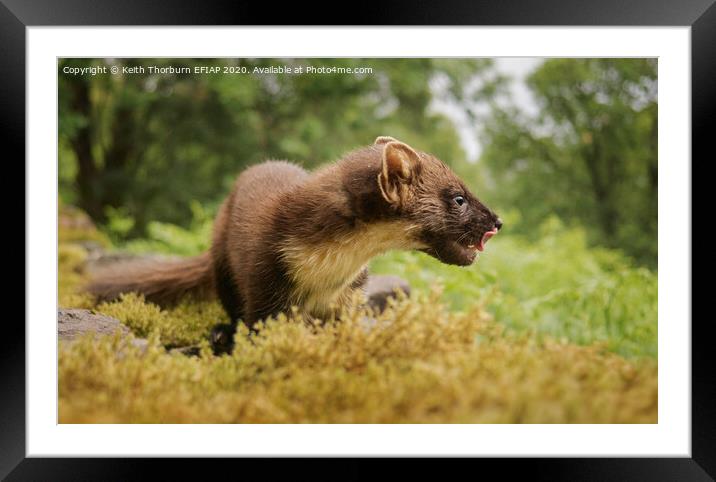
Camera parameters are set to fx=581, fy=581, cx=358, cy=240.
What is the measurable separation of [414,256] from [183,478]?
3.13 metres

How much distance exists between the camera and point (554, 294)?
4348 mm

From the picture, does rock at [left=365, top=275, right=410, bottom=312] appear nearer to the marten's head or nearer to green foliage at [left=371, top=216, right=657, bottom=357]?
green foliage at [left=371, top=216, right=657, bottom=357]

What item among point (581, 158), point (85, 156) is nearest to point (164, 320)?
point (85, 156)

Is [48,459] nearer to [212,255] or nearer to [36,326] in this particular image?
[36,326]

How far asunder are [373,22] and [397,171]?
0.74 m

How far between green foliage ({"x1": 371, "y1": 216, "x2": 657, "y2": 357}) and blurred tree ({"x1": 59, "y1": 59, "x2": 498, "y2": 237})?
1996 millimetres

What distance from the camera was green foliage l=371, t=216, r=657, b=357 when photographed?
371cm

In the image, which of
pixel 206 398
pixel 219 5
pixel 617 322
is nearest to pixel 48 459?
pixel 206 398

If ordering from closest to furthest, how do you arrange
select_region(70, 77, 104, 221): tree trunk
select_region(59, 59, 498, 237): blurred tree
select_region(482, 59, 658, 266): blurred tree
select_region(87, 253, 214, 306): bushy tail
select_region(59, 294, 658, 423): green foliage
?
select_region(59, 294, 658, 423): green foliage
select_region(87, 253, 214, 306): bushy tail
select_region(482, 59, 658, 266): blurred tree
select_region(59, 59, 498, 237): blurred tree
select_region(70, 77, 104, 221): tree trunk

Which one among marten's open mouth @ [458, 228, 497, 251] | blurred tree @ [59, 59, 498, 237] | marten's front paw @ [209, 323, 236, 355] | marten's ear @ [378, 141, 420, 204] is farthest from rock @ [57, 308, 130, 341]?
blurred tree @ [59, 59, 498, 237]

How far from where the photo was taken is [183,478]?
8.73 ft

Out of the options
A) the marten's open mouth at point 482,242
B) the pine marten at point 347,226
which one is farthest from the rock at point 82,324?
the marten's open mouth at point 482,242

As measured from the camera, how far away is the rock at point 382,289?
4348mm

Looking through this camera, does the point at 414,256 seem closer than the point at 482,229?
No
